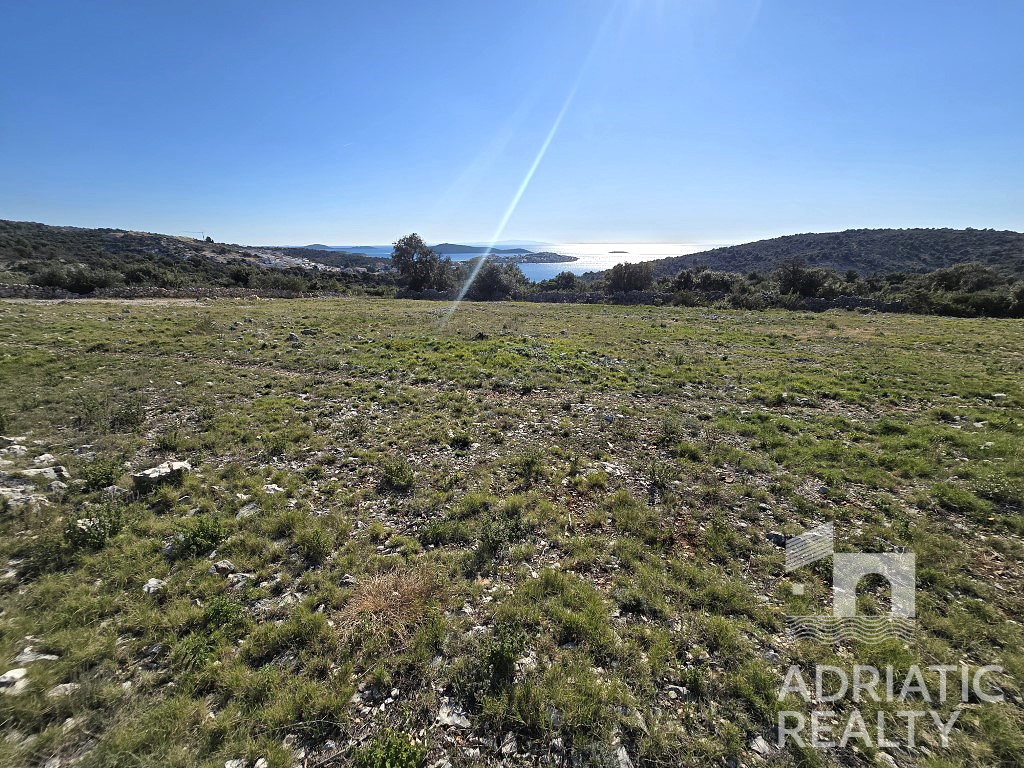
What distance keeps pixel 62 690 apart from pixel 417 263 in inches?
2660

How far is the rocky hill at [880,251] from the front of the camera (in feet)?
285

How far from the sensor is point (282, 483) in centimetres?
782

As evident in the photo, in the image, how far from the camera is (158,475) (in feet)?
24.2

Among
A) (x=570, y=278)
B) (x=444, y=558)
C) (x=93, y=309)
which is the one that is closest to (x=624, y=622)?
(x=444, y=558)

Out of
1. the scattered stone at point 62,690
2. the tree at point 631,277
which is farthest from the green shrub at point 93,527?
the tree at point 631,277

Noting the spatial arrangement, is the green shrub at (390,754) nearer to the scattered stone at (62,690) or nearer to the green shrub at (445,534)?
the green shrub at (445,534)

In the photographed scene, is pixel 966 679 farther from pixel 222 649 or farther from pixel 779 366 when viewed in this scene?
pixel 779 366

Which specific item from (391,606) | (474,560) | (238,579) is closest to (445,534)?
(474,560)

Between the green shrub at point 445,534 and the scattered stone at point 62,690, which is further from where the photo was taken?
the green shrub at point 445,534

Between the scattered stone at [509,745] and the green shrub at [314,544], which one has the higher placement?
the green shrub at [314,544]

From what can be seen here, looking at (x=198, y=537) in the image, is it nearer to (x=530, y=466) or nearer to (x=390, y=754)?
(x=390, y=754)

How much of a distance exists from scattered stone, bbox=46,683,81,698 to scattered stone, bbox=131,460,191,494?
4192 mm

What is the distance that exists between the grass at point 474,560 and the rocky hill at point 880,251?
283 feet

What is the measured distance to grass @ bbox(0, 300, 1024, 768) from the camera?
12.1 ft
